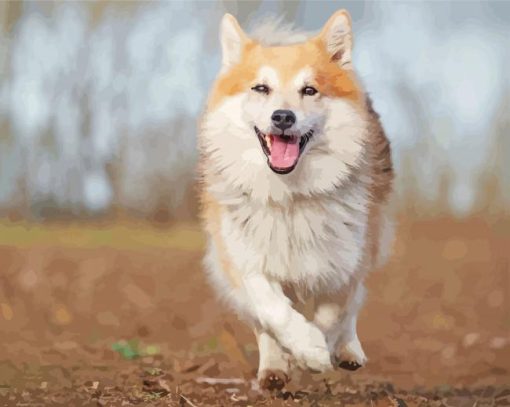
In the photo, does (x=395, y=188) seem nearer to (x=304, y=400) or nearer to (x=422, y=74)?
(x=422, y=74)

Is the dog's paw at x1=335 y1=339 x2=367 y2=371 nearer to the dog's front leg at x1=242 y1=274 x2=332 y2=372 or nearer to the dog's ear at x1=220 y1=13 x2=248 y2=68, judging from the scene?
the dog's front leg at x1=242 y1=274 x2=332 y2=372

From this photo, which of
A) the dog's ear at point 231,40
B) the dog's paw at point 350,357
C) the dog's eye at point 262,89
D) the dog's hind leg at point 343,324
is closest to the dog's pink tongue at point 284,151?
the dog's eye at point 262,89

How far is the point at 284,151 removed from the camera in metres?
2.34

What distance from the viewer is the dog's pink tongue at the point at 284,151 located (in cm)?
232

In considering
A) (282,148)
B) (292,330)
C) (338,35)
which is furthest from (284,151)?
(292,330)

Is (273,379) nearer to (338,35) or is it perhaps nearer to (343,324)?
(343,324)

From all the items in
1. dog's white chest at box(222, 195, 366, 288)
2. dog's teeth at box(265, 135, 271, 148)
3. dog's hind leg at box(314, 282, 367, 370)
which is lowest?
dog's hind leg at box(314, 282, 367, 370)

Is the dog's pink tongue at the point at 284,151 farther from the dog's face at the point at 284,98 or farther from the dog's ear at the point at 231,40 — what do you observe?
the dog's ear at the point at 231,40

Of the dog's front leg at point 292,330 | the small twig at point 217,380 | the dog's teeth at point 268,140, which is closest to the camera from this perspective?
the dog's front leg at point 292,330

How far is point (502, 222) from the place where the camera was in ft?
8.93

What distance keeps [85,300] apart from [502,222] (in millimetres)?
1465

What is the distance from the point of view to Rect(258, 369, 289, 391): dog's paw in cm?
243

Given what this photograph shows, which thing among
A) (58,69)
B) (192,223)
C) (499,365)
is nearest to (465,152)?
(499,365)

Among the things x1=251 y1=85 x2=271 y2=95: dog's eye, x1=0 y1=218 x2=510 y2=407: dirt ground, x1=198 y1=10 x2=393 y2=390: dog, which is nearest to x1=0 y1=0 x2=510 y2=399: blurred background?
x1=0 y1=218 x2=510 y2=407: dirt ground
